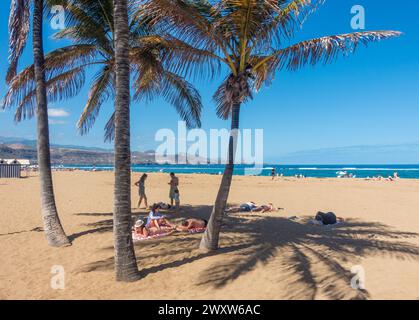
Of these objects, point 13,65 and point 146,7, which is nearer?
point 146,7

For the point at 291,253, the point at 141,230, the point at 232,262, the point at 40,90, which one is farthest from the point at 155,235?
the point at 40,90

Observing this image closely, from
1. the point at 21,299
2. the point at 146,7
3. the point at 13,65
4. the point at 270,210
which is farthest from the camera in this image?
Answer: the point at 270,210

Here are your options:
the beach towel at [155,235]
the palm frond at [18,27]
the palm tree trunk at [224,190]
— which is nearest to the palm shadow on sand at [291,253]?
the beach towel at [155,235]

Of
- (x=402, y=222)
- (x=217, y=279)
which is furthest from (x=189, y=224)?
(x=402, y=222)

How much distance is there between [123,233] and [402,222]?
11.6 metres

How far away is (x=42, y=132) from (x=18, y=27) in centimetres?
275

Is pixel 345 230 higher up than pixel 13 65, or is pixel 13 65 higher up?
pixel 13 65

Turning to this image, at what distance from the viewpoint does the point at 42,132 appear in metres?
8.48

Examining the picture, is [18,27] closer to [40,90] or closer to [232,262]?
[40,90]

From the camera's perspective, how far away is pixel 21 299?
18.2 ft

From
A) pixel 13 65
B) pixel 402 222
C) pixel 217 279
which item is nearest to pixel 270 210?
pixel 402 222
